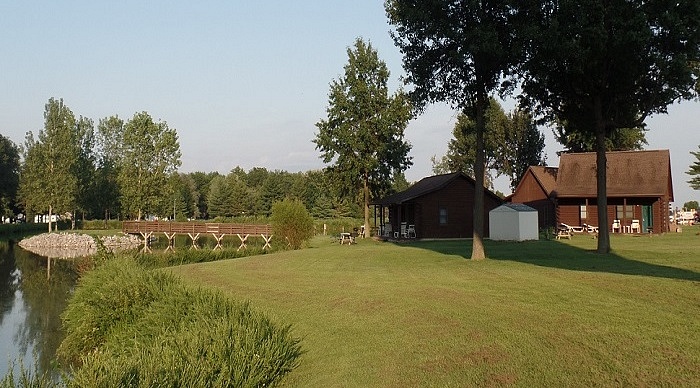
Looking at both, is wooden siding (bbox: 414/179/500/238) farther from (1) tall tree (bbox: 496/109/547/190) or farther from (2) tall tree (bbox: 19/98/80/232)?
(2) tall tree (bbox: 19/98/80/232)

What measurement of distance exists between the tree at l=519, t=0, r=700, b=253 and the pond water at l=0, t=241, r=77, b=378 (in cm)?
1683

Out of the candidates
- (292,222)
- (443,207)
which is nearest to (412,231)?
(443,207)

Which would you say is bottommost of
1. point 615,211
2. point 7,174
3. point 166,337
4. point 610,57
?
point 166,337

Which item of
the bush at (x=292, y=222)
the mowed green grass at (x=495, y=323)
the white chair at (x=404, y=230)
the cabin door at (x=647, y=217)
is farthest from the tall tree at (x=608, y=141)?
the mowed green grass at (x=495, y=323)

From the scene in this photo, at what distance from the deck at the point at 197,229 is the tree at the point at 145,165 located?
40.4ft

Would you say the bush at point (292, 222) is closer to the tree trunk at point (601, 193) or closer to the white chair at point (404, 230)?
the white chair at point (404, 230)

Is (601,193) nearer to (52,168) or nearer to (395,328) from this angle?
(395,328)

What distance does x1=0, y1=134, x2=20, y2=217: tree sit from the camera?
76.8m

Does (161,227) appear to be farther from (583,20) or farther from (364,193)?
(583,20)

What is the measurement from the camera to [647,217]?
136 feet

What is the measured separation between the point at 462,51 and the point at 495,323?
1314 centimetres

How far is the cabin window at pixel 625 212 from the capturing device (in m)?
41.9

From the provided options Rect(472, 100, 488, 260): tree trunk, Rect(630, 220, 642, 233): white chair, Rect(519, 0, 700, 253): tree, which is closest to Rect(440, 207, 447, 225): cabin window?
Rect(630, 220, 642, 233): white chair

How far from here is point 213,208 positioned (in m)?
110
